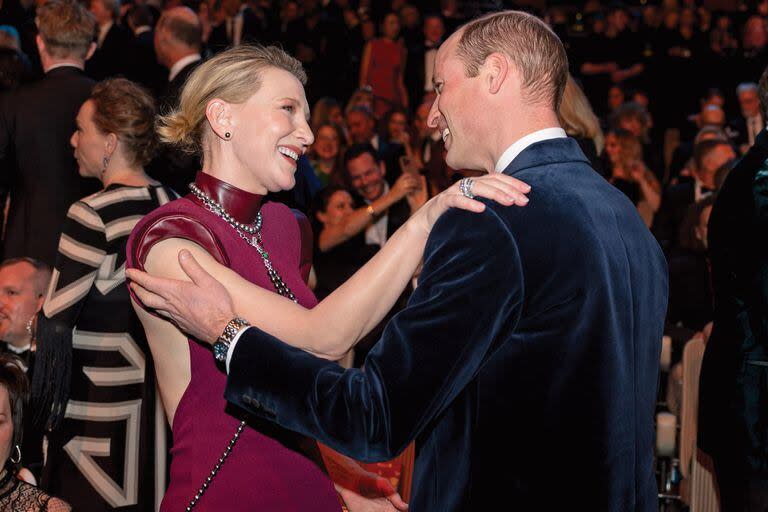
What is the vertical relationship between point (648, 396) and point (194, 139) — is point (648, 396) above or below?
below

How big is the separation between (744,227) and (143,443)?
6.73ft

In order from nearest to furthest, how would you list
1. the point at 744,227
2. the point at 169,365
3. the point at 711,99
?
1. the point at 169,365
2. the point at 744,227
3. the point at 711,99

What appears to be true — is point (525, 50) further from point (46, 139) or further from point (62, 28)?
point (62, 28)

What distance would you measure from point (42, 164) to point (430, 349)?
3.54 m

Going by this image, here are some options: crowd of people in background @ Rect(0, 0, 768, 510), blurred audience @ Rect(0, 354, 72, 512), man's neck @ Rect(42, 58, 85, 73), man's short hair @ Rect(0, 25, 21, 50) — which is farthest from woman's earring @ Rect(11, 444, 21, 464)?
man's short hair @ Rect(0, 25, 21, 50)

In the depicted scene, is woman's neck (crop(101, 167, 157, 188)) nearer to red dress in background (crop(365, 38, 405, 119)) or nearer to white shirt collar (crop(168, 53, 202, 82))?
white shirt collar (crop(168, 53, 202, 82))

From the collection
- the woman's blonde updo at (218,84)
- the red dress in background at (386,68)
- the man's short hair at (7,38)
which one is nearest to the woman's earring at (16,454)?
the woman's blonde updo at (218,84)

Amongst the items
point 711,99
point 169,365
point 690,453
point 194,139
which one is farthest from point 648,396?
point 711,99

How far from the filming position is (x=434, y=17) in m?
11.1

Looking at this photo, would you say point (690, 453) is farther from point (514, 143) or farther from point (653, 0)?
point (653, 0)

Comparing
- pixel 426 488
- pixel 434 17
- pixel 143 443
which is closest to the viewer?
pixel 426 488

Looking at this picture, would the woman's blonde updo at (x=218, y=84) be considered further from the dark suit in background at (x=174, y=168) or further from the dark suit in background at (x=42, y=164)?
the dark suit in background at (x=42, y=164)

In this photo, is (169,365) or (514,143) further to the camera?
(169,365)

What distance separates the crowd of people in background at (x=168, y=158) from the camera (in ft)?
11.1
